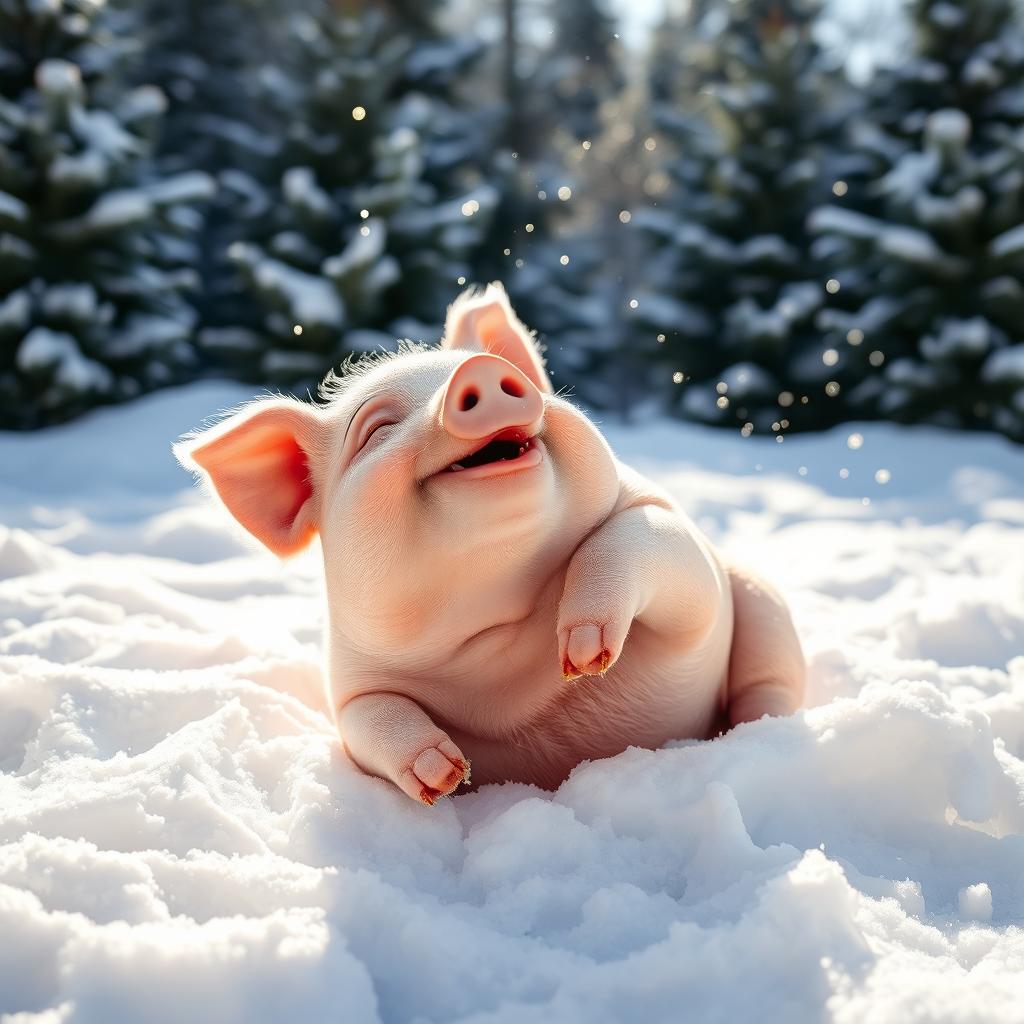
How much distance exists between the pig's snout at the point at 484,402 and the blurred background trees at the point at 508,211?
5.20 metres

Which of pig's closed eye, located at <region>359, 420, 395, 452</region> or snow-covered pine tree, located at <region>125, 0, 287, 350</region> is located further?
snow-covered pine tree, located at <region>125, 0, 287, 350</region>

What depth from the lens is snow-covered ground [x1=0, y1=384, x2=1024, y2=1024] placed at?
99 centimetres

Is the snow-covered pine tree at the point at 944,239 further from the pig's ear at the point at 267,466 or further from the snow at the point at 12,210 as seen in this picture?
the pig's ear at the point at 267,466

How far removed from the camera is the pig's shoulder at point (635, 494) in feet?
5.12

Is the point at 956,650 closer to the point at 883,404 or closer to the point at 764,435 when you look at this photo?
the point at 883,404

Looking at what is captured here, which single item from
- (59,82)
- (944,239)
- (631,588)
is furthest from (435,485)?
(944,239)

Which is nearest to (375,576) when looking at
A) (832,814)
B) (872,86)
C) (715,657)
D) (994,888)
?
(715,657)

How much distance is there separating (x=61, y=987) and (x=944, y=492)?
470 cm

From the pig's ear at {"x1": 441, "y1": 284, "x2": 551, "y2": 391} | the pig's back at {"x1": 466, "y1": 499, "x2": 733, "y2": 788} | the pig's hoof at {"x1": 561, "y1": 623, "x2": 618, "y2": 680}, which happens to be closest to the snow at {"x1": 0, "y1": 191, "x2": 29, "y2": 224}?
the pig's ear at {"x1": 441, "y1": 284, "x2": 551, "y2": 391}

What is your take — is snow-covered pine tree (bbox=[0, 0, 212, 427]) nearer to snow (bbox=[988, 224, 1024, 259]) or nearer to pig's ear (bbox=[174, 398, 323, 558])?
pig's ear (bbox=[174, 398, 323, 558])

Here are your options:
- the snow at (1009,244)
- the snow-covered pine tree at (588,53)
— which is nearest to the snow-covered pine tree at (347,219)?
the snow at (1009,244)

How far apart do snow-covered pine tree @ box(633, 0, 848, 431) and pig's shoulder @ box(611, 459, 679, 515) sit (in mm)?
6247

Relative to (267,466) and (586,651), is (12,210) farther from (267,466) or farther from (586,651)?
(586,651)

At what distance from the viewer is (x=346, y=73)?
25.3 ft
